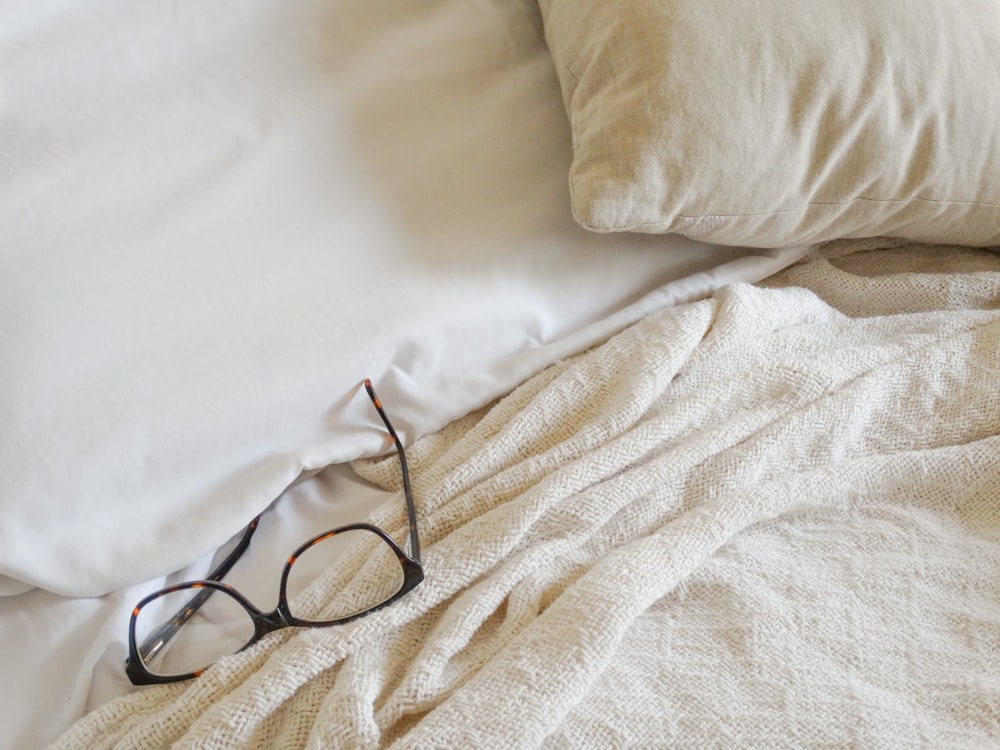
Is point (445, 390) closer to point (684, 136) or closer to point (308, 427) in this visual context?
point (308, 427)

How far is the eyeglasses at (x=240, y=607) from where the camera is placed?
0.55 m

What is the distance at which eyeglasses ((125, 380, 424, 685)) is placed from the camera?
551 millimetres

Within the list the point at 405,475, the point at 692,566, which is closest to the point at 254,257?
the point at 405,475

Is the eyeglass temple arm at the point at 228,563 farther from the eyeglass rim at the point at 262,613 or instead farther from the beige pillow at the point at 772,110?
the beige pillow at the point at 772,110

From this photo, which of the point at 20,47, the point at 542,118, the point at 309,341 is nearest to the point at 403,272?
the point at 309,341

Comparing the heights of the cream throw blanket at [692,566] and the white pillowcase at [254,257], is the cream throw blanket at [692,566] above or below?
below

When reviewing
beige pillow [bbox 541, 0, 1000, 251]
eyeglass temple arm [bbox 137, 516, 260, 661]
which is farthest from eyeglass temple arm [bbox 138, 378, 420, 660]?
beige pillow [bbox 541, 0, 1000, 251]

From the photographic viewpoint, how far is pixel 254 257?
0.64m

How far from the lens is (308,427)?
625mm

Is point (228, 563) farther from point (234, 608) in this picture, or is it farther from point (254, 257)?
point (254, 257)

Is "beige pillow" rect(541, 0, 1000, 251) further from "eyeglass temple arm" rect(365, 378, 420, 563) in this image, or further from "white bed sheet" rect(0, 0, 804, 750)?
"eyeglass temple arm" rect(365, 378, 420, 563)

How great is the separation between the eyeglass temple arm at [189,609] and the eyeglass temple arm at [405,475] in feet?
0.36

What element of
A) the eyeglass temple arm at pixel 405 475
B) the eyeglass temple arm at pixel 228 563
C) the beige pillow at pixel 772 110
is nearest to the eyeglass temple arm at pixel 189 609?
the eyeglass temple arm at pixel 228 563

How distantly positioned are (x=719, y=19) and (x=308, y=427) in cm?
42
